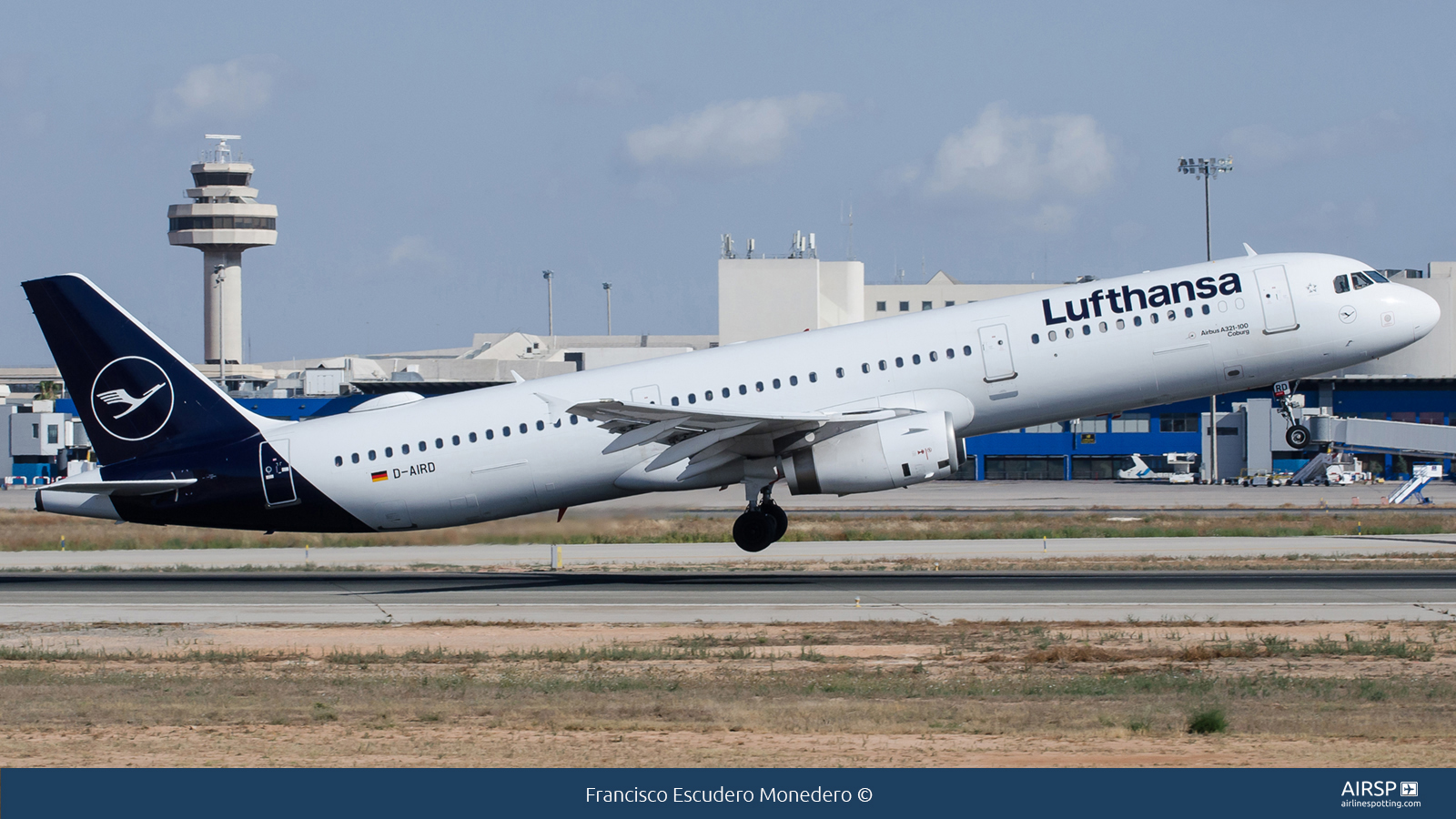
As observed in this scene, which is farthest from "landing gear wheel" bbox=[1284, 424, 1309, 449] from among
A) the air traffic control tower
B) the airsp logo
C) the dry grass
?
the air traffic control tower

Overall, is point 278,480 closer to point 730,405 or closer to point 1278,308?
point 730,405

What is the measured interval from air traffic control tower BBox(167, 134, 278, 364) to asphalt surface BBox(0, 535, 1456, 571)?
149161mm

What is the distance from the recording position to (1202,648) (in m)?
22.7

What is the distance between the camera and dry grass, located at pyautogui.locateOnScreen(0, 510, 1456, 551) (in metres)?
49.3

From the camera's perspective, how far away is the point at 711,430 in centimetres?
3177

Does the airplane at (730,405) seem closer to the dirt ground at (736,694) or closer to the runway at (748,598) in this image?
the runway at (748,598)

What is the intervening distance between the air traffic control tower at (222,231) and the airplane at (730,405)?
161 metres

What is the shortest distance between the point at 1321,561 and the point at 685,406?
17599 mm

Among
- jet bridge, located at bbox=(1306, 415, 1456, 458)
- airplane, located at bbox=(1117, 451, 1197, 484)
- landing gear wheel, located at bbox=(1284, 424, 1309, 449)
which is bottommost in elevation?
airplane, located at bbox=(1117, 451, 1197, 484)

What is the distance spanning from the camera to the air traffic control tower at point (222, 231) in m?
191

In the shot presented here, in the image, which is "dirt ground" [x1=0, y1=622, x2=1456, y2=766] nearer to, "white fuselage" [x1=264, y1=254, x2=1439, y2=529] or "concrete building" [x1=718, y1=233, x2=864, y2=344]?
"white fuselage" [x1=264, y1=254, x2=1439, y2=529]

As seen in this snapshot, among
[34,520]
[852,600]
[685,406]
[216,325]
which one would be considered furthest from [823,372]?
[216,325]

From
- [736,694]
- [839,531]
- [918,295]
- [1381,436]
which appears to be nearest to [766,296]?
[918,295]

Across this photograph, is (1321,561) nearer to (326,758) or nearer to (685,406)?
(685,406)
